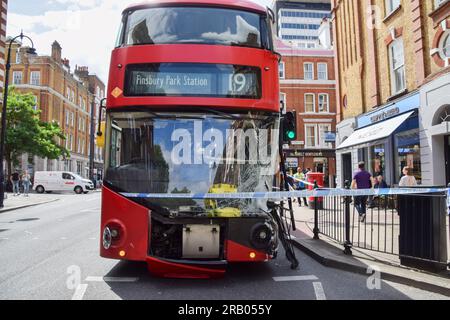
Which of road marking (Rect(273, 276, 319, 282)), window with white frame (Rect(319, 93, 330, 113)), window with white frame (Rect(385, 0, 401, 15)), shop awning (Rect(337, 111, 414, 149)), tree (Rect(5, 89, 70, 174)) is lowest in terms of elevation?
road marking (Rect(273, 276, 319, 282))

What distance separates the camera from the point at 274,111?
533 cm

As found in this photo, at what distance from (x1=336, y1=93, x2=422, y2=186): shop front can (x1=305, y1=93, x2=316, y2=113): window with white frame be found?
20.4 metres

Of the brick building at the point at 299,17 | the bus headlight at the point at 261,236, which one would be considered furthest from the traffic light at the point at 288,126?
the brick building at the point at 299,17

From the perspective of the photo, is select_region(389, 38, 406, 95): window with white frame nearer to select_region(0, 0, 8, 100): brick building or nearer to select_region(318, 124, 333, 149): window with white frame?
select_region(0, 0, 8, 100): brick building

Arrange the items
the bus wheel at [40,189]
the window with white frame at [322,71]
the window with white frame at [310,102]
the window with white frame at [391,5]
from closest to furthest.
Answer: the window with white frame at [391,5], the bus wheel at [40,189], the window with white frame at [310,102], the window with white frame at [322,71]

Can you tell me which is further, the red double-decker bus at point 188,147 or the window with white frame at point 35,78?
the window with white frame at point 35,78

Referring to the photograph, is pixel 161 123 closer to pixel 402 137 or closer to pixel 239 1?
pixel 239 1

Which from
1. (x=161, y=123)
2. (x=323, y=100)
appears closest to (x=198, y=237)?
(x=161, y=123)

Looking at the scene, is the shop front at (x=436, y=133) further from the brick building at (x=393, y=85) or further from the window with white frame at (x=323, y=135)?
the window with white frame at (x=323, y=135)

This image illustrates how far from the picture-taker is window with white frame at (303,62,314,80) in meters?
39.6

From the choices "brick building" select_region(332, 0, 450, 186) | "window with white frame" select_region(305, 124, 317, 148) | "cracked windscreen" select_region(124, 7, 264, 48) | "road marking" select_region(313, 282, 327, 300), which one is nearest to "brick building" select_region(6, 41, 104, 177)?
"window with white frame" select_region(305, 124, 317, 148)

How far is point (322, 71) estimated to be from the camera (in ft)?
131

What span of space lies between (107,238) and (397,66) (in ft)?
48.0

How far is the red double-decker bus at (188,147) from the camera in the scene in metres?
4.82
